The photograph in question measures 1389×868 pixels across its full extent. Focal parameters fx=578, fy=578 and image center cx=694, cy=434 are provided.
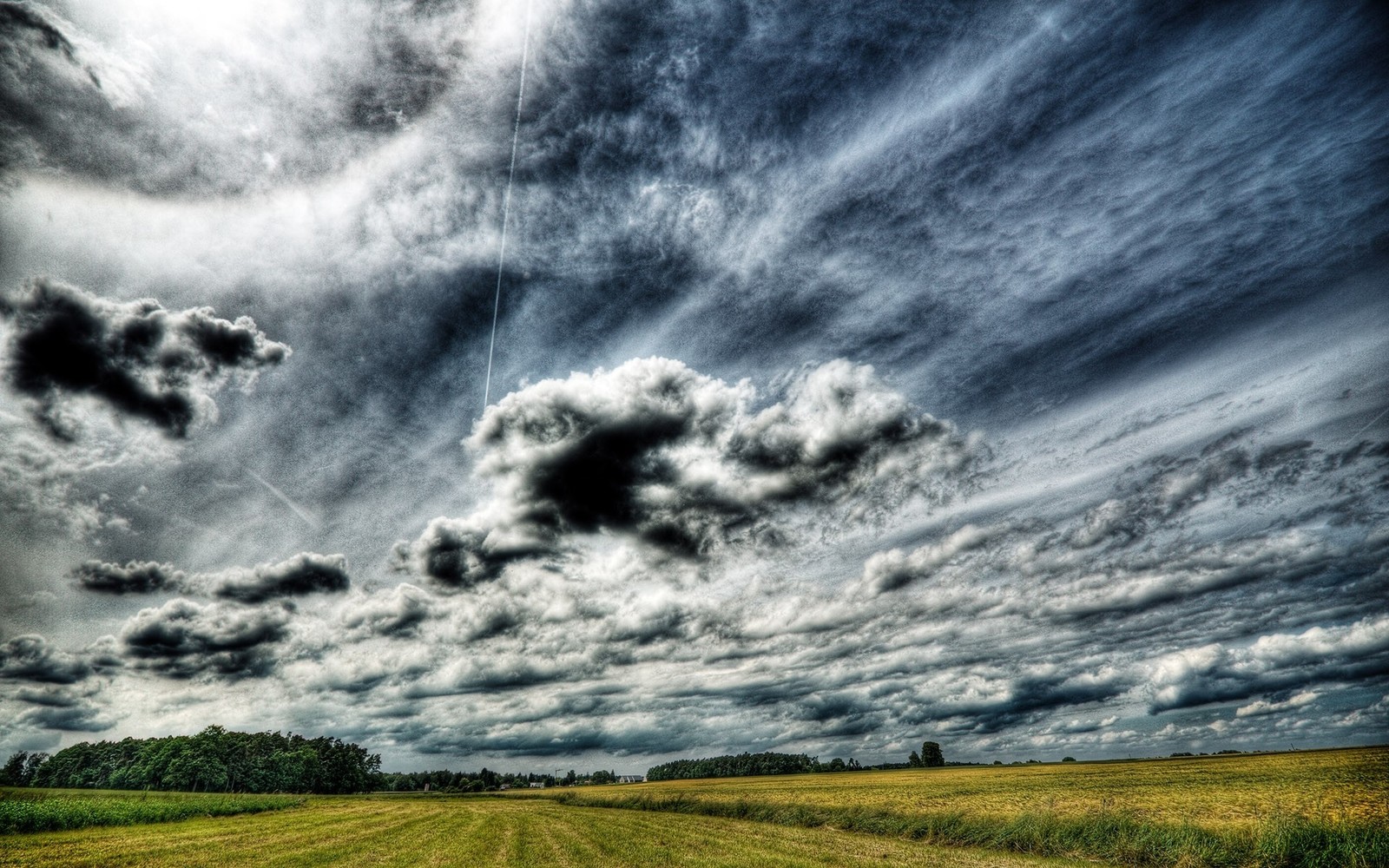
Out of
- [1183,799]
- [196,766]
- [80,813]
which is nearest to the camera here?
[80,813]

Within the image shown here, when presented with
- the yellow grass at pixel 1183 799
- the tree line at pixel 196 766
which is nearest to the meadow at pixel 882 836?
the yellow grass at pixel 1183 799

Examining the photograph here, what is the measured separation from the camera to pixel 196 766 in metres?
131

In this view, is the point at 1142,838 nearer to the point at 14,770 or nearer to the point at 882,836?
the point at 882,836

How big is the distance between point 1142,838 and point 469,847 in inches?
1180

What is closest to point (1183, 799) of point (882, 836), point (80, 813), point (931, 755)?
point (882, 836)

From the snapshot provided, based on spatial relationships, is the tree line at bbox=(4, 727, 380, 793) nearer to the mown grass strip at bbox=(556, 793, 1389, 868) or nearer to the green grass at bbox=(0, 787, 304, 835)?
the green grass at bbox=(0, 787, 304, 835)

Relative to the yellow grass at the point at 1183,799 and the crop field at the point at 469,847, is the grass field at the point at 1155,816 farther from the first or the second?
the crop field at the point at 469,847

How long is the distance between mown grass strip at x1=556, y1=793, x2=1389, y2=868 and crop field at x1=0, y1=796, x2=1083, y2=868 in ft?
7.38

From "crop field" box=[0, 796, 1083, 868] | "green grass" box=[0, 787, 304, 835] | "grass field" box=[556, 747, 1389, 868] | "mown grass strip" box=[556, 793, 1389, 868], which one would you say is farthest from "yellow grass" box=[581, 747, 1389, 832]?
"green grass" box=[0, 787, 304, 835]

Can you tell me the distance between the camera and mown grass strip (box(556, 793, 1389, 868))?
2033 centimetres

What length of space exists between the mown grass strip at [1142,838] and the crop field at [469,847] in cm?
225

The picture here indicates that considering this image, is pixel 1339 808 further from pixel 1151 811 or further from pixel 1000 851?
pixel 1000 851

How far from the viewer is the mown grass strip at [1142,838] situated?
20.3 metres

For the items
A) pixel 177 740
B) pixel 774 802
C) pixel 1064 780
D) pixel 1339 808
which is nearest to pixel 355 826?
pixel 774 802
